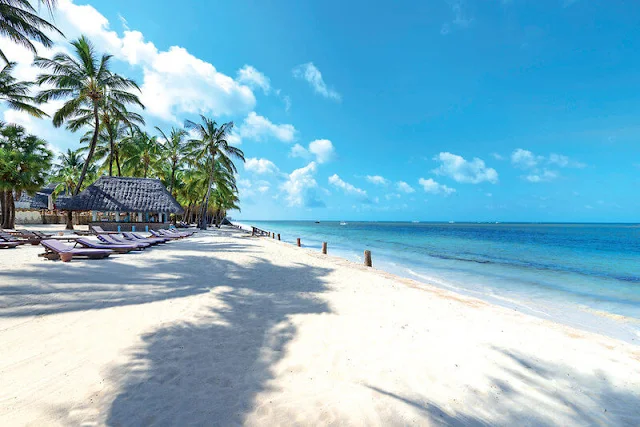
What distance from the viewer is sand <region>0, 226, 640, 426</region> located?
2426 mm

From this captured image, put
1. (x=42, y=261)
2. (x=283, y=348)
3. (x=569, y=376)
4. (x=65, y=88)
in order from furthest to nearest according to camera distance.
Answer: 1. (x=65, y=88)
2. (x=42, y=261)
3. (x=283, y=348)
4. (x=569, y=376)

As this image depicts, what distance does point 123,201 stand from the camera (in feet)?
71.5

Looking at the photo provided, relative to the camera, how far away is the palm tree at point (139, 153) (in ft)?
89.4

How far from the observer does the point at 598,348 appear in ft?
14.2

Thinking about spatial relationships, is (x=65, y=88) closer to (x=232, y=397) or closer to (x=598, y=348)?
(x=232, y=397)

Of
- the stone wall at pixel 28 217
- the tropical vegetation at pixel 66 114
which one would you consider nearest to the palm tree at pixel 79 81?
the tropical vegetation at pixel 66 114

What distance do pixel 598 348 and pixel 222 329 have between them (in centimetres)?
585

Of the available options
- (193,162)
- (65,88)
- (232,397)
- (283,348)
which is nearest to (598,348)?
(283,348)

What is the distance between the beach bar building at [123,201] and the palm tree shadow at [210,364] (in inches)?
812

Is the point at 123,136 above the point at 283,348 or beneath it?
above

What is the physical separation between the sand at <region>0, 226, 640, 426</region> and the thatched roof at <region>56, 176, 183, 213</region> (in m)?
18.1

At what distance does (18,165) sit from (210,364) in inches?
1008

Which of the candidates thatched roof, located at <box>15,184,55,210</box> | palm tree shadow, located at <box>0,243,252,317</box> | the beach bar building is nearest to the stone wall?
thatched roof, located at <box>15,184,55,210</box>

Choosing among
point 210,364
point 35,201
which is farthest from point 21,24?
point 35,201
